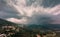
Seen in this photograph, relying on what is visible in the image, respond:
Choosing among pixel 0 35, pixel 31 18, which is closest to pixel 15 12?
pixel 31 18

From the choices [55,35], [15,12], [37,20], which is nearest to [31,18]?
[37,20]

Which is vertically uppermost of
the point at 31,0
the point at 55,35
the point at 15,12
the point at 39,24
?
the point at 31,0

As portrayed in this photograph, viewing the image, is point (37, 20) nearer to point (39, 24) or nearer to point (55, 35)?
point (39, 24)

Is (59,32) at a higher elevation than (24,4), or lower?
lower

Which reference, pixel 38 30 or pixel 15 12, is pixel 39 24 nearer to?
pixel 38 30

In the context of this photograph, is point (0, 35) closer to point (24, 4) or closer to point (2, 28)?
point (2, 28)

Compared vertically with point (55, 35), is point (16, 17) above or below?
above

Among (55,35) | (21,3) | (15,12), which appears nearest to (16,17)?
(15,12)
